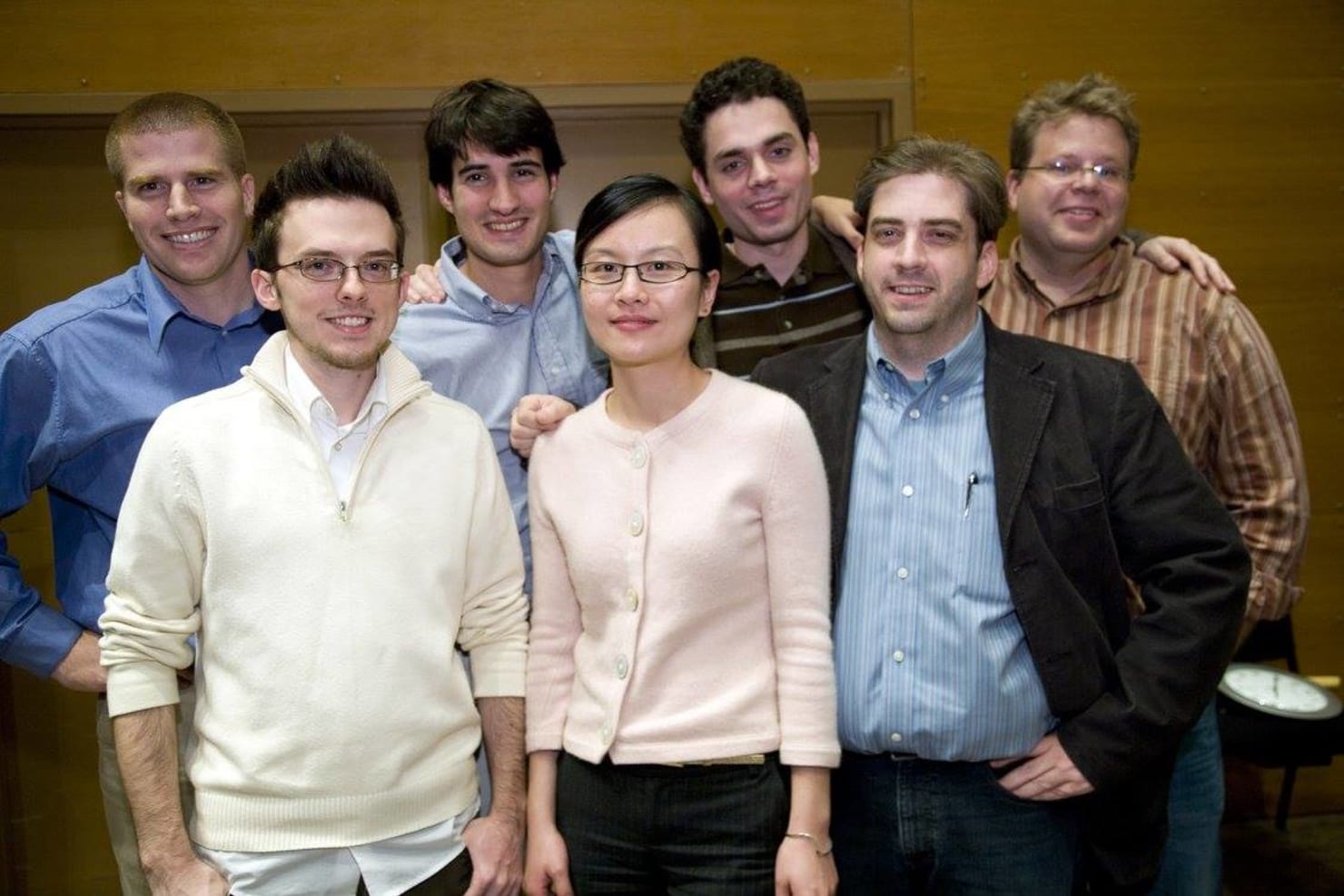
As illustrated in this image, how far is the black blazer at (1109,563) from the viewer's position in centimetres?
183

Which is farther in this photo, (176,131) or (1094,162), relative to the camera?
(1094,162)

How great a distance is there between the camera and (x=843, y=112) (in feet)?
12.5

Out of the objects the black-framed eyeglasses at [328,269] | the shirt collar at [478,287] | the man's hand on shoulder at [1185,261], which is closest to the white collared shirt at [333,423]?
the black-framed eyeglasses at [328,269]

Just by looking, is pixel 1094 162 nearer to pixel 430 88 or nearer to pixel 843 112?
pixel 843 112

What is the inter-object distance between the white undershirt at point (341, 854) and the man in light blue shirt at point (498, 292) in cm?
43

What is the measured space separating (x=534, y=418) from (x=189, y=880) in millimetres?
886

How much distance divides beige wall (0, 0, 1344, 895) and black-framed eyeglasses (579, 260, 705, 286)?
1.96 meters

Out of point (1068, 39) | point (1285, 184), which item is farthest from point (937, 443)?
point (1285, 184)

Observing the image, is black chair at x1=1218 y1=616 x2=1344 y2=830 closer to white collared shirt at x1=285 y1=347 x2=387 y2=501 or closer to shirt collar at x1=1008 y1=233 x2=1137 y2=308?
shirt collar at x1=1008 y1=233 x2=1137 y2=308

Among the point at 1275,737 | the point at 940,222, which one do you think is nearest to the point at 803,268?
the point at 940,222

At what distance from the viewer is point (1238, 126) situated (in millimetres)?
3896

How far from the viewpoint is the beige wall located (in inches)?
138

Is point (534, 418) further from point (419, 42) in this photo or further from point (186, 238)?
point (419, 42)

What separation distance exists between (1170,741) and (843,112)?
255 cm
